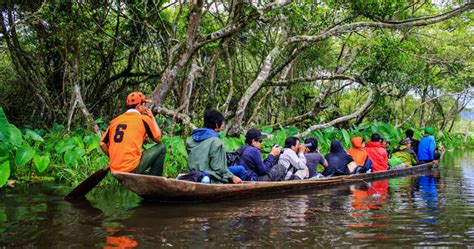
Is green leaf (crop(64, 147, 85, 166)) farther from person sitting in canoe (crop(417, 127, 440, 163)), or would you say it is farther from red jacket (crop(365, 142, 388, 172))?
person sitting in canoe (crop(417, 127, 440, 163))

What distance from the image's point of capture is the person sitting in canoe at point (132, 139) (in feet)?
18.0

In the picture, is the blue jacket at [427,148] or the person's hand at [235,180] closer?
the person's hand at [235,180]

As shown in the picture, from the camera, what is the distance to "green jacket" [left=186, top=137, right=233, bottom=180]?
578 cm

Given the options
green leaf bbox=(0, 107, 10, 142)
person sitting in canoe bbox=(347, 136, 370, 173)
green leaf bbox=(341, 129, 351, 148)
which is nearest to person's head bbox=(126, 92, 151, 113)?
green leaf bbox=(0, 107, 10, 142)

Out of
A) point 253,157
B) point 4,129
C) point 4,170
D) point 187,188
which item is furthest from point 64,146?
point 253,157

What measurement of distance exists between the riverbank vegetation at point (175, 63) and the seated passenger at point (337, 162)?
1875 mm

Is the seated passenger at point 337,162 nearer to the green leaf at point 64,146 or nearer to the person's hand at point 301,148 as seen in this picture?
the person's hand at point 301,148

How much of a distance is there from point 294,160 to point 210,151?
6.03ft

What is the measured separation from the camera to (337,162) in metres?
8.13

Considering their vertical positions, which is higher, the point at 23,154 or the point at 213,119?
the point at 213,119

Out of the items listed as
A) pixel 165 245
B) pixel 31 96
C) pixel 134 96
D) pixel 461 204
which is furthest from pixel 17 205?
pixel 31 96

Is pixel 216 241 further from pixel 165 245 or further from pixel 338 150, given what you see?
pixel 338 150

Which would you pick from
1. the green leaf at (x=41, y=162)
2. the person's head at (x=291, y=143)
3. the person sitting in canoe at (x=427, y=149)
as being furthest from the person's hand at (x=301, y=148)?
the person sitting in canoe at (x=427, y=149)

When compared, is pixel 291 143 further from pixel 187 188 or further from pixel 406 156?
pixel 406 156
